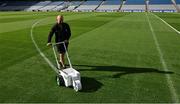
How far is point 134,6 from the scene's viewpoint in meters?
94.8

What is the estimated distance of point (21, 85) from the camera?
30.2 ft

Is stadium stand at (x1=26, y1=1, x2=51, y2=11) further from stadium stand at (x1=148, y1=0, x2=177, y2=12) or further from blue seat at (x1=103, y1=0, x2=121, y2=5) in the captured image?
stadium stand at (x1=148, y1=0, x2=177, y2=12)

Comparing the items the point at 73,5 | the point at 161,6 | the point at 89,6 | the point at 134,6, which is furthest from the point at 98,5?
the point at 161,6

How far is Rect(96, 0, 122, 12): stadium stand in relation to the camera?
94906 mm

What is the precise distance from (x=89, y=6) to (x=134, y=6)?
1684 cm

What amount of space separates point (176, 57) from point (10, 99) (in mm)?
8797

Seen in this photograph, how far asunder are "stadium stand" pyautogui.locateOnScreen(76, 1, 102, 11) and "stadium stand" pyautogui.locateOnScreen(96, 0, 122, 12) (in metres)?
1.97

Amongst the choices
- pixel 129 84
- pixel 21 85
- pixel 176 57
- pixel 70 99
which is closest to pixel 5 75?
pixel 21 85

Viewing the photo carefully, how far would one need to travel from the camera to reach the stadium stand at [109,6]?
94.9 meters

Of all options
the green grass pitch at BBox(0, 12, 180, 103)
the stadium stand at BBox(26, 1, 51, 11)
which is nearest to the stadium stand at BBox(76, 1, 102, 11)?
the stadium stand at BBox(26, 1, 51, 11)

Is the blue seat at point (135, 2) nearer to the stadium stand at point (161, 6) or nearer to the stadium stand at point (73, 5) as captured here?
the stadium stand at point (161, 6)

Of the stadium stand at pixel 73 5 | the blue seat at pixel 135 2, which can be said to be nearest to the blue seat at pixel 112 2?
the blue seat at pixel 135 2

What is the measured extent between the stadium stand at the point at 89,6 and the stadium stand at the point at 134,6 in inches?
405

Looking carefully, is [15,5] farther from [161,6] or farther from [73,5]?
[161,6]
